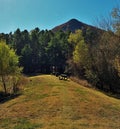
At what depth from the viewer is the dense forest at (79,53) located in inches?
1827

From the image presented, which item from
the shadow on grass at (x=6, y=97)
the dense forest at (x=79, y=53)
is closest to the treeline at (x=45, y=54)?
the dense forest at (x=79, y=53)

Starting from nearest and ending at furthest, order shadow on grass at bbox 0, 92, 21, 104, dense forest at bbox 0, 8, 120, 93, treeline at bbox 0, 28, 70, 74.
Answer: shadow on grass at bbox 0, 92, 21, 104
dense forest at bbox 0, 8, 120, 93
treeline at bbox 0, 28, 70, 74

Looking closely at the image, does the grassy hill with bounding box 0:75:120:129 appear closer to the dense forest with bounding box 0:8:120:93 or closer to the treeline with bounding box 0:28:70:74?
the dense forest with bounding box 0:8:120:93

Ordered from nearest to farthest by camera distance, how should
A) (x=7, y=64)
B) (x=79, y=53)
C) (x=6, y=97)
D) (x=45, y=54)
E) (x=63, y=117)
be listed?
1. (x=63, y=117)
2. (x=6, y=97)
3. (x=7, y=64)
4. (x=79, y=53)
5. (x=45, y=54)

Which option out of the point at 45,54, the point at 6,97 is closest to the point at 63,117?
the point at 6,97

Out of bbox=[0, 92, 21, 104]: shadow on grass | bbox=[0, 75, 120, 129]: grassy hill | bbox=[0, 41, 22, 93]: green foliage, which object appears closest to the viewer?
bbox=[0, 75, 120, 129]: grassy hill

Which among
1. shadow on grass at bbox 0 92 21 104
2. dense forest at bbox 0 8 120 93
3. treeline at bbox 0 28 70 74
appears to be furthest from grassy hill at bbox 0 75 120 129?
treeline at bbox 0 28 70 74

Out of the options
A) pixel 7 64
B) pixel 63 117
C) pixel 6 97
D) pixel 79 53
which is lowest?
pixel 6 97

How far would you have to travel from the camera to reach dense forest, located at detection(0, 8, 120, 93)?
46.4 meters

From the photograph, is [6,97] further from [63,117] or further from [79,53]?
[79,53]

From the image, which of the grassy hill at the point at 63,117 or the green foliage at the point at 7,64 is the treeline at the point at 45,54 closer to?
the green foliage at the point at 7,64

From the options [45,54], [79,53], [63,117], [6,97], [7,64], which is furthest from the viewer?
[45,54]

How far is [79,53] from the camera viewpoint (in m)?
58.5

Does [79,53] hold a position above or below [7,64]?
above
